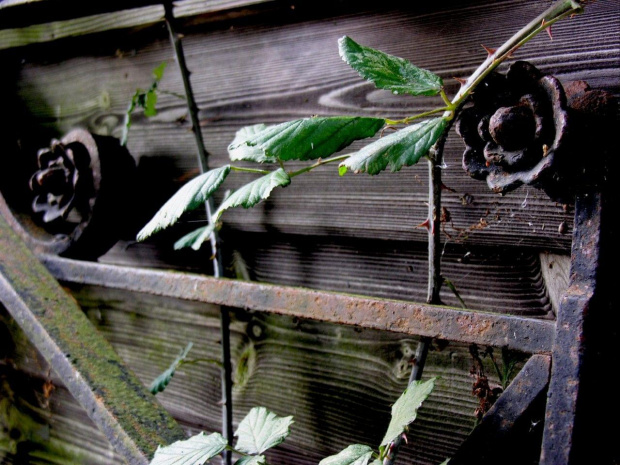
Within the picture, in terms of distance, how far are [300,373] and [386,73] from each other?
58 cm

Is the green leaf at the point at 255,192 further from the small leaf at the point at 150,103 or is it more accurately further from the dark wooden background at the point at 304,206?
the small leaf at the point at 150,103

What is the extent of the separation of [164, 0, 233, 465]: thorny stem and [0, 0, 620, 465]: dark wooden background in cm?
4

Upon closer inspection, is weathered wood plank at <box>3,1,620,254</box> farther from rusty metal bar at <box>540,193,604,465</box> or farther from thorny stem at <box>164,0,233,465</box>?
rusty metal bar at <box>540,193,604,465</box>

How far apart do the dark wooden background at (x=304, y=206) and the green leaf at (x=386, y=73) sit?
0.65 ft

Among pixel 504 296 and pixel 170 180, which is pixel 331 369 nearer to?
pixel 504 296

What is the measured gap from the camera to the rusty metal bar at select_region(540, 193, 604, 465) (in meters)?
0.49

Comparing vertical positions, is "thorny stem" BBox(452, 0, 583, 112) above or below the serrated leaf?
above

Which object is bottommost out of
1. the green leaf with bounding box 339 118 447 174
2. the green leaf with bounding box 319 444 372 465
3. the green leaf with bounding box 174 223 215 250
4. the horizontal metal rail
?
the green leaf with bounding box 319 444 372 465

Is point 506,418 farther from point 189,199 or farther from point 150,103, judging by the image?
point 150,103

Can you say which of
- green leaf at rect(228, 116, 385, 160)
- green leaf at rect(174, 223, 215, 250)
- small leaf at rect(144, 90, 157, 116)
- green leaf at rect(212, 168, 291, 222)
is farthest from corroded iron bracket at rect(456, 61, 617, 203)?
A: small leaf at rect(144, 90, 157, 116)

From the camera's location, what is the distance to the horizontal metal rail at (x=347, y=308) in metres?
0.56

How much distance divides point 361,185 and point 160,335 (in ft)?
1.88

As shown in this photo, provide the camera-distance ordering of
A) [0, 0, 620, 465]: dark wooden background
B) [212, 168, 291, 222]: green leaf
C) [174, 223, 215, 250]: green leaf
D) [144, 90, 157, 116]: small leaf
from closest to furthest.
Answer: [212, 168, 291, 222]: green leaf → [0, 0, 620, 465]: dark wooden background → [174, 223, 215, 250]: green leaf → [144, 90, 157, 116]: small leaf

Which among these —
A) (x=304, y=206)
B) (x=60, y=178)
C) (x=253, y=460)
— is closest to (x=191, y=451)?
(x=253, y=460)
